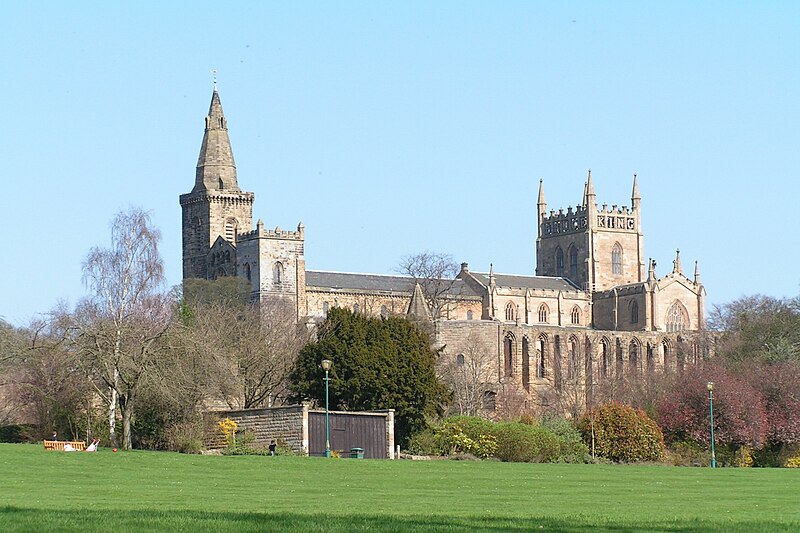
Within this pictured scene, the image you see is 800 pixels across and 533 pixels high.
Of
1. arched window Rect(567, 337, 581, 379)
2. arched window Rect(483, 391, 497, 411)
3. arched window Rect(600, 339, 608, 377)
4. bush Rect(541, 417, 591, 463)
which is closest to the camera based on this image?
bush Rect(541, 417, 591, 463)

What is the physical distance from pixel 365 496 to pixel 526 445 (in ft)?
90.0

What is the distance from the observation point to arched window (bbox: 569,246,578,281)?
152 meters

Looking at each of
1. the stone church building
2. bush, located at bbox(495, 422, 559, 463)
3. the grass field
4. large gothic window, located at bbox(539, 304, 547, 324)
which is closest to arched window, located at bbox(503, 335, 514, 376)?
the stone church building

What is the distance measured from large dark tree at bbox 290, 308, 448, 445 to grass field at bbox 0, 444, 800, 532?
45.7ft

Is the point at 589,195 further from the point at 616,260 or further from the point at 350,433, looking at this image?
the point at 350,433

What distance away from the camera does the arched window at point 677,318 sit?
14200cm

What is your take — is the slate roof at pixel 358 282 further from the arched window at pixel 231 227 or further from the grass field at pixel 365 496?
the grass field at pixel 365 496

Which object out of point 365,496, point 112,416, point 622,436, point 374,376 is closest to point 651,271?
point 622,436

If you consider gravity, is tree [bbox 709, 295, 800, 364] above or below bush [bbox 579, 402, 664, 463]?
above

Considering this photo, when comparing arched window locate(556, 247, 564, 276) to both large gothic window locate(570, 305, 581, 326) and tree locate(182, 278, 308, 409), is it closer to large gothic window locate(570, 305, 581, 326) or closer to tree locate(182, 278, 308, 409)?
large gothic window locate(570, 305, 581, 326)

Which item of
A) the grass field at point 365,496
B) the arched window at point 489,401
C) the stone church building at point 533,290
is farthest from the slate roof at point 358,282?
the grass field at point 365,496

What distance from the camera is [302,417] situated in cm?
5175

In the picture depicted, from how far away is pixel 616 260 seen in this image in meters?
153

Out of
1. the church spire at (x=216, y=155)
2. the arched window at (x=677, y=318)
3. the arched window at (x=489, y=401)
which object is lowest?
the arched window at (x=489, y=401)
